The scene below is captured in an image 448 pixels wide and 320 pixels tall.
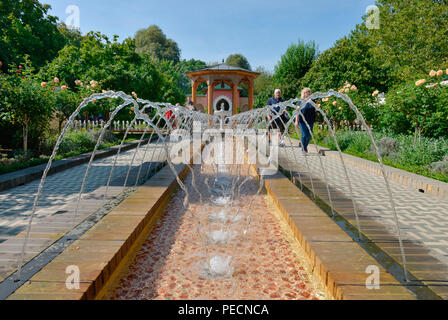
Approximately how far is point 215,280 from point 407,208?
2.90m

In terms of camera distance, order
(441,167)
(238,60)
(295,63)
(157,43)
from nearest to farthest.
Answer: (441,167), (295,63), (157,43), (238,60)

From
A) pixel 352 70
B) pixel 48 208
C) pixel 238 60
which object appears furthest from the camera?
pixel 238 60

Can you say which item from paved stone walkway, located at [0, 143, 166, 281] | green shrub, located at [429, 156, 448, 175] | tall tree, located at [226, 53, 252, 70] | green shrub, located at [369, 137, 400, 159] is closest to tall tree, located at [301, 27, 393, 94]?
green shrub, located at [369, 137, 400, 159]

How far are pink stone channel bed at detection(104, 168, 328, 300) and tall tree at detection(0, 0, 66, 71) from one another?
21429 mm

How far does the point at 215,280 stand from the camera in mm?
2207

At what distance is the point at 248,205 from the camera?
13.2 feet

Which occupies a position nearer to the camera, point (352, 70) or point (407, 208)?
point (407, 208)

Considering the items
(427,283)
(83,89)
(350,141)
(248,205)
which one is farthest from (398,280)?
(83,89)

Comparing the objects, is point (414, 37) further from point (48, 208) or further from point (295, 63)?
point (48, 208)

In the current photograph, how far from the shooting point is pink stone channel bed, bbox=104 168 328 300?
2.05 meters

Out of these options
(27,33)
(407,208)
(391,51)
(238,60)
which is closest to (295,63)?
(391,51)

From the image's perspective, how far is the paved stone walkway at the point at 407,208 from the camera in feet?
9.38

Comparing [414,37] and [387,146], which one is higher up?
[414,37]

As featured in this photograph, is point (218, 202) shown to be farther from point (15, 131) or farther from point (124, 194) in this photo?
point (15, 131)
